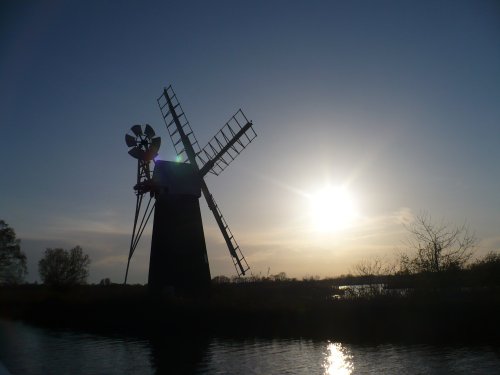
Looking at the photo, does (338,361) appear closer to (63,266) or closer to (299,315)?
(299,315)

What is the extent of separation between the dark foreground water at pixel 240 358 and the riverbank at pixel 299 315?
1.66 m

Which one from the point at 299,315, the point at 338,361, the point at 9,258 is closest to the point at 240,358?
the point at 338,361

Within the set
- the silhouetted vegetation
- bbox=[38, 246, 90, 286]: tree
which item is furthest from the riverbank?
bbox=[38, 246, 90, 286]: tree

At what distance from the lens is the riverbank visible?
20141 mm

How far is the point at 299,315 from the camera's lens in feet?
75.3

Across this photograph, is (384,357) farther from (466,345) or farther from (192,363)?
(192,363)

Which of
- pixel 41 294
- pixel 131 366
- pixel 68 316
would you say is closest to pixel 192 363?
pixel 131 366

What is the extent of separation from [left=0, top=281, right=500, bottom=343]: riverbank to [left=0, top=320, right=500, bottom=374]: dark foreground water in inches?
65.3

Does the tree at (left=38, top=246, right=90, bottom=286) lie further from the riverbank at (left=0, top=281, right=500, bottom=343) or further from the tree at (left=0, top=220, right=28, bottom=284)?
the riverbank at (left=0, top=281, right=500, bottom=343)

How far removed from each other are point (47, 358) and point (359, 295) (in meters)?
15.0

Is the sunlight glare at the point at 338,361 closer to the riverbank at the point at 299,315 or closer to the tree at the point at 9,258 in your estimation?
the riverbank at the point at 299,315

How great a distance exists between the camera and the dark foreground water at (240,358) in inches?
589

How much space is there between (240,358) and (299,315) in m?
6.29

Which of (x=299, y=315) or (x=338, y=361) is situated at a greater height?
(x=299, y=315)
